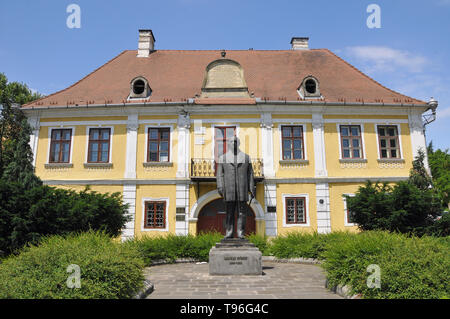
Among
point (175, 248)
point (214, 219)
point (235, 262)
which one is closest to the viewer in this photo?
point (235, 262)

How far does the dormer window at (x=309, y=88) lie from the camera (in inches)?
630

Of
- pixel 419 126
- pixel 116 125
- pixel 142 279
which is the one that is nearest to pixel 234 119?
pixel 116 125

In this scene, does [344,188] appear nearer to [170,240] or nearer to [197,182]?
[197,182]

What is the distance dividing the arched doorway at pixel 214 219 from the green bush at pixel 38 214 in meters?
5.58

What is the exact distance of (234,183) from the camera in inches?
319

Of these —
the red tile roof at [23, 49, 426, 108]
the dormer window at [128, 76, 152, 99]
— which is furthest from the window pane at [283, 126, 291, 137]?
the dormer window at [128, 76, 152, 99]

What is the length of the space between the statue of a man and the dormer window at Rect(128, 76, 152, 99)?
9550mm

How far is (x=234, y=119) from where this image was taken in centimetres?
1566

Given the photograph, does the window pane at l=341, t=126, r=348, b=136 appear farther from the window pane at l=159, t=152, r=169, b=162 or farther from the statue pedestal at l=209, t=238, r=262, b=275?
the statue pedestal at l=209, t=238, r=262, b=275

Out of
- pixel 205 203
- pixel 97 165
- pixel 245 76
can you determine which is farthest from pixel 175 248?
pixel 245 76

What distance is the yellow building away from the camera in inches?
587

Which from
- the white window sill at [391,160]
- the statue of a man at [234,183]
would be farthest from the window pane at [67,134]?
the white window sill at [391,160]

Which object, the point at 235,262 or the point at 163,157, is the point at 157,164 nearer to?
the point at 163,157

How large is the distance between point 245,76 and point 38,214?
12816 millimetres
